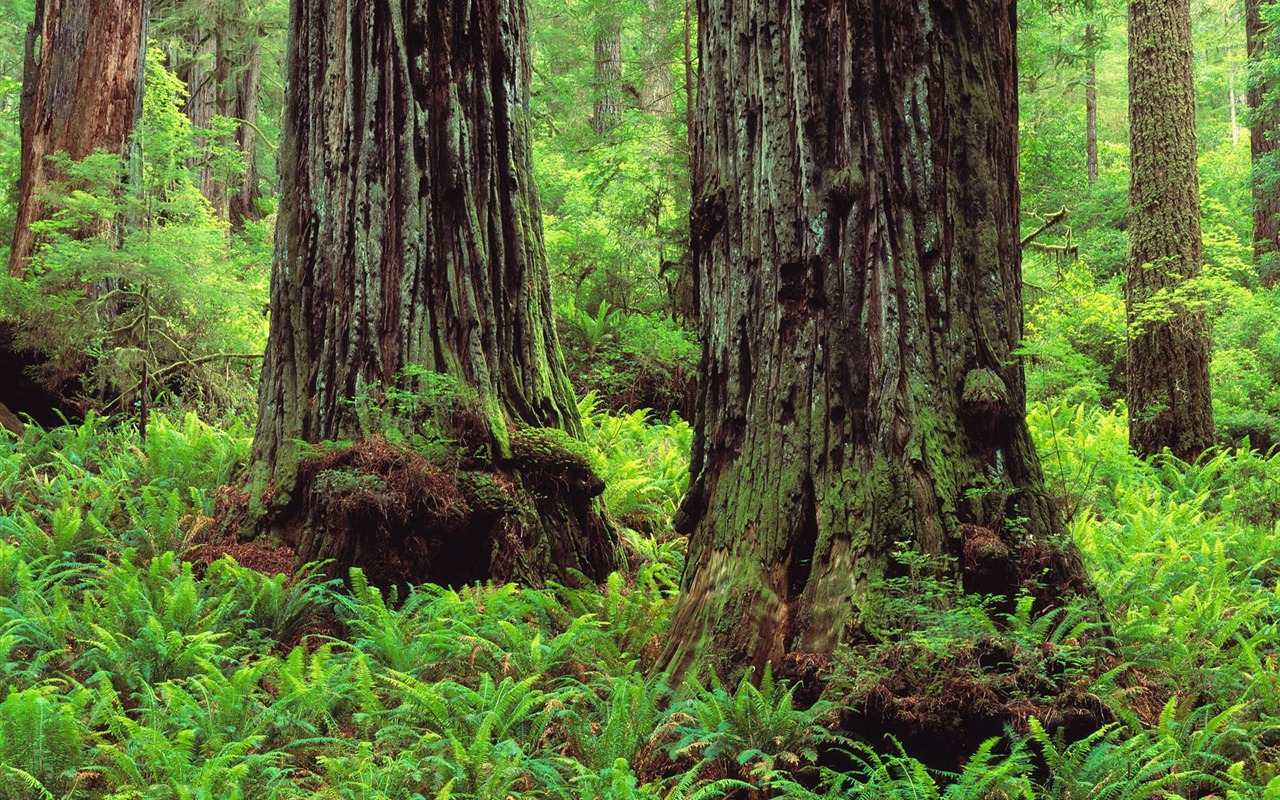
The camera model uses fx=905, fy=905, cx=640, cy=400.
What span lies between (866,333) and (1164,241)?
677 centimetres

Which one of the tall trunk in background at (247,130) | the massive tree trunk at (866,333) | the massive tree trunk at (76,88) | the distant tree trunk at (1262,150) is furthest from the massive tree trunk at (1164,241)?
the tall trunk in background at (247,130)

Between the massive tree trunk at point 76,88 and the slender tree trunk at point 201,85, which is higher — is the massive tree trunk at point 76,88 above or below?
below

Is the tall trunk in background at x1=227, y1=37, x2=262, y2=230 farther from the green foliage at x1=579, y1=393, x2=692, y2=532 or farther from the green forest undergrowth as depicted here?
the green forest undergrowth

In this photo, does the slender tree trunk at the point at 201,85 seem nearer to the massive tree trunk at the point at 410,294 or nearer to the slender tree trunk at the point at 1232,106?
the massive tree trunk at the point at 410,294

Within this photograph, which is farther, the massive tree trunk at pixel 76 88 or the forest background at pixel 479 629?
the massive tree trunk at pixel 76 88

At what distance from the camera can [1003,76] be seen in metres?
3.25

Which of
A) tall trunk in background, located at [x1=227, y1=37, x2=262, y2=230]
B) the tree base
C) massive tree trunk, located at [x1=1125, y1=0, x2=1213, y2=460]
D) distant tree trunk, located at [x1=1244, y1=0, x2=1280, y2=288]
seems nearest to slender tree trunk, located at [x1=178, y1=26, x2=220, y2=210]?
tall trunk in background, located at [x1=227, y1=37, x2=262, y2=230]

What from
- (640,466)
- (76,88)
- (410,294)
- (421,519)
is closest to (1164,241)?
(640,466)

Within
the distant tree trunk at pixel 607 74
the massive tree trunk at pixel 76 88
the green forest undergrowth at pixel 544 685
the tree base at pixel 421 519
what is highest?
the distant tree trunk at pixel 607 74

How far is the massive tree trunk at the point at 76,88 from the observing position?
27.0 feet

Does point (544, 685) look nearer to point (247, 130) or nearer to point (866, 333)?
point (866, 333)

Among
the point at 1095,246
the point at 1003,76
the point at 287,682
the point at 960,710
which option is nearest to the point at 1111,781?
the point at 960,710

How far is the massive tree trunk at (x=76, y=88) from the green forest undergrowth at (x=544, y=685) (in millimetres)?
4340

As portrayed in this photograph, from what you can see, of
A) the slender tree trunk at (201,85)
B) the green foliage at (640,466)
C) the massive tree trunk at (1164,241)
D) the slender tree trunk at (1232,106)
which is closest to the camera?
the green foliage at (640,466)
